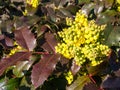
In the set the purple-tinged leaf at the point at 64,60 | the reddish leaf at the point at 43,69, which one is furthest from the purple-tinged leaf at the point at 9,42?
the purple-tinged leaf at the point at 64,60

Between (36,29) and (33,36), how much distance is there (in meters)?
0.15

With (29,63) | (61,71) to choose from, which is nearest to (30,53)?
(29,63)

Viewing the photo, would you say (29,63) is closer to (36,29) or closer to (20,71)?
(20,71)

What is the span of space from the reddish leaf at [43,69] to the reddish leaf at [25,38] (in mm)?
138

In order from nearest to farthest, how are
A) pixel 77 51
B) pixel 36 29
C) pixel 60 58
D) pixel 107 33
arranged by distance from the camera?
pixel 77 51 → pixel 60 58 → pixel 107 33 → pixel 36 29

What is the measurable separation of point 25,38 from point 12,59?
0.53 ft

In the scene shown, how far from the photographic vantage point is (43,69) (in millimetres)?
1602

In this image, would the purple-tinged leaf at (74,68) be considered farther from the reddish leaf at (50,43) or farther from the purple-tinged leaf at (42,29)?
the purple-tinged leaf at (42,29)

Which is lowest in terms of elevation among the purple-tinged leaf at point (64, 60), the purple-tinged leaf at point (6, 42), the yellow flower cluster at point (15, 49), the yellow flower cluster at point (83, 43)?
the yellow flower cluster at point (15, 49)

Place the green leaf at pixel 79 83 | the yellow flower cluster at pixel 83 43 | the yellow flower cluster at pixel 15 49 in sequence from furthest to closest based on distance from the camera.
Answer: the yellow flower cluster at pixel 15 49 < the green leaf at pixel 79 83 < the yellow flower cluster at pixel 83 43

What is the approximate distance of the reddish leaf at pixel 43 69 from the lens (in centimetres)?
157

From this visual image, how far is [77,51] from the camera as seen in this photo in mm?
1520

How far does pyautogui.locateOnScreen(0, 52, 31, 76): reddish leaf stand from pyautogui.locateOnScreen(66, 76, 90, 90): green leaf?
263mm

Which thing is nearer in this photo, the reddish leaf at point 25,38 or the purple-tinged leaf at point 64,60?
the purple-tinged leaf at point 64,60
